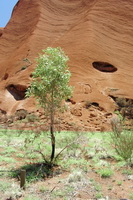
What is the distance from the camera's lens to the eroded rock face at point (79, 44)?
64.5 ft

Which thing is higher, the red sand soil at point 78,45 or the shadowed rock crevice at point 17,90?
the red sand soil at point 78,45

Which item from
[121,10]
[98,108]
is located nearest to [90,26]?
[121,10]

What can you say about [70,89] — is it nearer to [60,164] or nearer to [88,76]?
[60,164]

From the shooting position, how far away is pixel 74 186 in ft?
20.7

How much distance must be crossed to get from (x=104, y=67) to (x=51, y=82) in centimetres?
1414

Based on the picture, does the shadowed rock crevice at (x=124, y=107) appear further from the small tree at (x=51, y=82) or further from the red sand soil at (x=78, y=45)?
the small tree at (x=51, y=82)

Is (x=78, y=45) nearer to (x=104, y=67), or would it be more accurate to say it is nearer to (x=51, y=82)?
(x=104, y=67)

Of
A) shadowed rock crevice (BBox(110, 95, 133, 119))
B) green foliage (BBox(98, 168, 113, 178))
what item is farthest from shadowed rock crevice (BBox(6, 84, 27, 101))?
green foliage (BBox(98, 168, 113, 178))

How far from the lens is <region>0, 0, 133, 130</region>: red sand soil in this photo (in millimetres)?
19578

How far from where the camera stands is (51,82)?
797cm

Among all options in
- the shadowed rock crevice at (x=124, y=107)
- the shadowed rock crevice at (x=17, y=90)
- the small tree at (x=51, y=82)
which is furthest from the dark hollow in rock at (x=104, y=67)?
the small tree at (x=51, y=82)

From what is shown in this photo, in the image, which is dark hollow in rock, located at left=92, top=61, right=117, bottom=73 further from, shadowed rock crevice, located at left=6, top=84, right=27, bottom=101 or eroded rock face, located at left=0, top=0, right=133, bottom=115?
shadowed rock crevice, located at left=6, top=84, right=27, bottom=101

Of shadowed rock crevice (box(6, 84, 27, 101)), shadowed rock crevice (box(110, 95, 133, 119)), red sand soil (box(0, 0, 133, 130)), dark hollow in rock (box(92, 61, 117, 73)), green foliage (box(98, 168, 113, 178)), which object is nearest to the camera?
green foliage (box(98, 168, 113, 178))

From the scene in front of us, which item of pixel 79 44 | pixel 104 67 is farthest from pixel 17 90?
pixel 104 67
